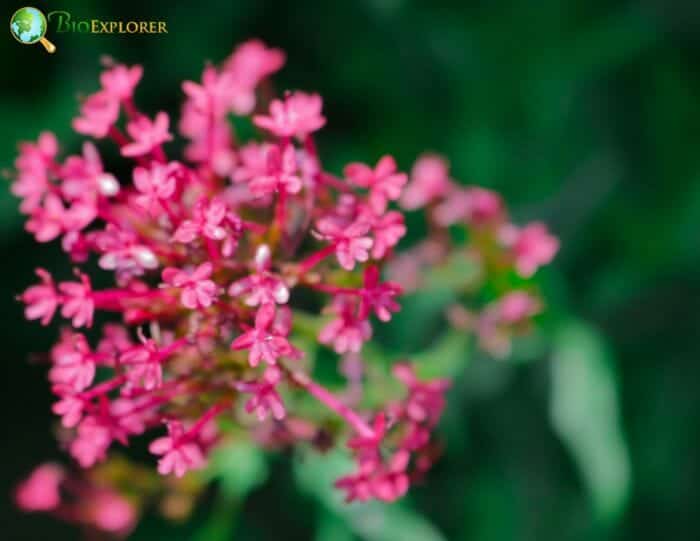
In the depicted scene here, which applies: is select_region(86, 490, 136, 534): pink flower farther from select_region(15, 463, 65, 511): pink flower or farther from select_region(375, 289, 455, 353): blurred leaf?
select_region(375, 289, 455, 353): blurred leaf

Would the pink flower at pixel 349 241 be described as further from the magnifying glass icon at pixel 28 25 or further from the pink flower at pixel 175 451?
the magnifying glass icon at pixel 28 25

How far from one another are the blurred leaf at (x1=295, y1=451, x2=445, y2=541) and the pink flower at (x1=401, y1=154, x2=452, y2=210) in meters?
0.52

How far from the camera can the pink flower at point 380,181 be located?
118cm

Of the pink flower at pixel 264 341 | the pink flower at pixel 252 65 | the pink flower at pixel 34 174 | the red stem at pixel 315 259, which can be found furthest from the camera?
the pink flower at pixel 252 65

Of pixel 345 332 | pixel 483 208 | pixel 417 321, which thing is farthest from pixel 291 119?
pixel 417 321

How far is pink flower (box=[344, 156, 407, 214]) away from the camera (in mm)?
1185

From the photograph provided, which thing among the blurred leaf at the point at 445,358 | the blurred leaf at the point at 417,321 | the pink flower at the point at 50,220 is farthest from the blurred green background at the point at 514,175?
the pink flower at the point at 50,220

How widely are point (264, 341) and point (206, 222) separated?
0.17 metres

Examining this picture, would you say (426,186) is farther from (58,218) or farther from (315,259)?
(58,218)

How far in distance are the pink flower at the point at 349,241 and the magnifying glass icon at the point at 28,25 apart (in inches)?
31.2

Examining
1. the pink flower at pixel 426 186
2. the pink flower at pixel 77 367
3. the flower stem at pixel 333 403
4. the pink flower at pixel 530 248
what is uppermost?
the pink flower at pixel 426 186

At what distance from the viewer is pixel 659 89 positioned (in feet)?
6.59

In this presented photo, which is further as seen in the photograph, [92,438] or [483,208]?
[483,208]

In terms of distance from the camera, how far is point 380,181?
120cm
